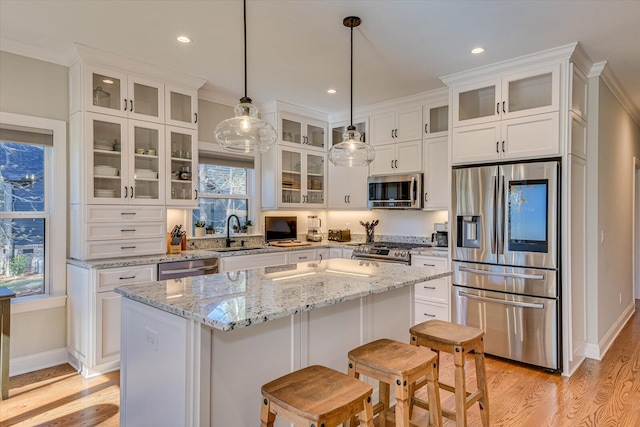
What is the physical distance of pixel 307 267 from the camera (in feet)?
9.07

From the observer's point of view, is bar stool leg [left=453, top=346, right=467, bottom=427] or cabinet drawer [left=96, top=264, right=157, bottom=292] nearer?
bar stool leg [left=453, top=346, right=467, bottom=427]

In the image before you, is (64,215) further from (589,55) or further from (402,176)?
(589,55)

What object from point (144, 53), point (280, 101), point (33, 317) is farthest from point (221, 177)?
point (33, 317)

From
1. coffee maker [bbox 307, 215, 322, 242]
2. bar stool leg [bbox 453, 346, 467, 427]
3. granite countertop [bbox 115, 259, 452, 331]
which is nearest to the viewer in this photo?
granite countertop [bbox 115, 259, 452, 331]

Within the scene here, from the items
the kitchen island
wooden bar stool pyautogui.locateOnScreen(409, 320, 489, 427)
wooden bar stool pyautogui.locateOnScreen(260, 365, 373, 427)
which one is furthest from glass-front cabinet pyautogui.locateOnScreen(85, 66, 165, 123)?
wooden bar stool pyautogui.locateOnScreen(409, 320, 489, 427)

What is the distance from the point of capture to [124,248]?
11.6 feet

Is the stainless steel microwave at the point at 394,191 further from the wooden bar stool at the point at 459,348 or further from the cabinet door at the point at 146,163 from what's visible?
the cabinet door at the point at 146,163

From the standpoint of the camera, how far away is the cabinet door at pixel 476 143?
3.56 metres

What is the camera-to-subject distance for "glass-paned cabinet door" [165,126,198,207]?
384 centimetres

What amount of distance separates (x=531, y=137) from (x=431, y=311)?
6.39 ft

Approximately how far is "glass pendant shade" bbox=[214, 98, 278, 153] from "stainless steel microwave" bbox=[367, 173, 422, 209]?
8.15ft

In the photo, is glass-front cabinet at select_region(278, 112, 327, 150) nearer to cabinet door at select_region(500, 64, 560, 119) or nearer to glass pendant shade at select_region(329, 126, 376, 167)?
glass pendant shade at select_region(329, 126, 376, 167)

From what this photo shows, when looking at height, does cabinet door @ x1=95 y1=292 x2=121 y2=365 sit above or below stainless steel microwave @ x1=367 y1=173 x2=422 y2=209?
below

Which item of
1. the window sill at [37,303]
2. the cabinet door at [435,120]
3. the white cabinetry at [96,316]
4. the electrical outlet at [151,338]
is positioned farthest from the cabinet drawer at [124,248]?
the cabinet door at [435,120]
